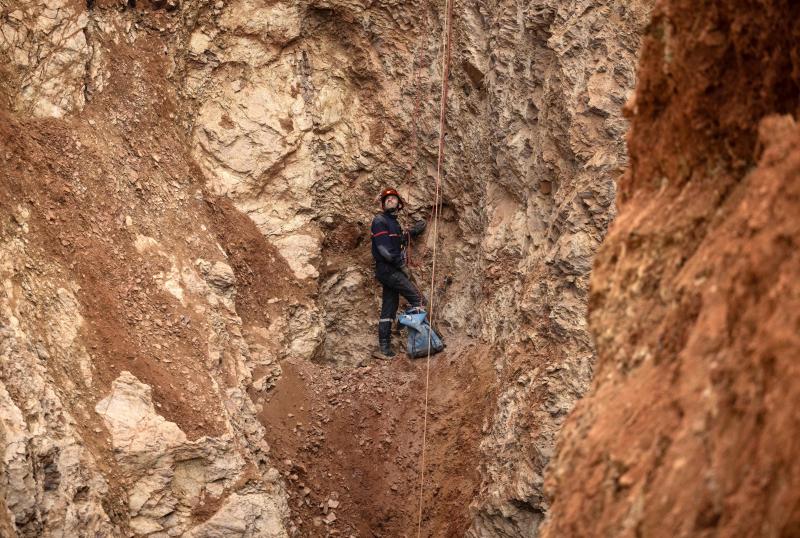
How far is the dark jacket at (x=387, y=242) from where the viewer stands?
11141mm

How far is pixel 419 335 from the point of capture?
1100cm

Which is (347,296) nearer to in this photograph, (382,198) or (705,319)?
(382,198)

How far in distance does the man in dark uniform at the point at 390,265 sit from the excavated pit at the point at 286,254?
0.41 m

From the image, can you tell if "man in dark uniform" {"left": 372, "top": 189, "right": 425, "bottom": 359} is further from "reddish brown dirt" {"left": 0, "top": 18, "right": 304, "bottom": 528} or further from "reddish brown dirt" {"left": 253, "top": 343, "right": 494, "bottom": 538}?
"reddish brown dirt" {"left": 0, "top": 18, "right": 304, "bottom": 528}

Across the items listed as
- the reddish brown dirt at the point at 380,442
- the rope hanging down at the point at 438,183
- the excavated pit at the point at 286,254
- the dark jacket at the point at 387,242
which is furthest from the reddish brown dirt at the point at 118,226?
the rope hanging down at the point at 438,183

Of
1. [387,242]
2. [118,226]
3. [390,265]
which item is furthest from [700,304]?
[390,265]

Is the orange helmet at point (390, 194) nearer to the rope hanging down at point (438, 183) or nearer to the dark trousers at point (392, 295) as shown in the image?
the rope hanging down at point (438, 183)

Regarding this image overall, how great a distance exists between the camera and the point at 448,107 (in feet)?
36.4

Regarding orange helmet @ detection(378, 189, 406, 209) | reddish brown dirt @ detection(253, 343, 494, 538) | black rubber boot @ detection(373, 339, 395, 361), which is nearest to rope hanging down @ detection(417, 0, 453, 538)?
reddish brown dirt @ detection(253, 343, 494, 538)

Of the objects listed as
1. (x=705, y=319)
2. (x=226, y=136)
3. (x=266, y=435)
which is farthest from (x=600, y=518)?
(x=226, y=136)

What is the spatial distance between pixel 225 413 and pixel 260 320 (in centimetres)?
198

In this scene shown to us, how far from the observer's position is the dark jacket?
36.6 ft

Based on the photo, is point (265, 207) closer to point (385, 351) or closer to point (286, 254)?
point (286, 254)

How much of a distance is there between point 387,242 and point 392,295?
85 cm
